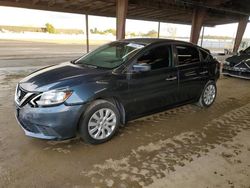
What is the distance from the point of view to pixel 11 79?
673 centimetres

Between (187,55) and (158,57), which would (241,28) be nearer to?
(187,55)

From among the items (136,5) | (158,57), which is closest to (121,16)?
(136,5)

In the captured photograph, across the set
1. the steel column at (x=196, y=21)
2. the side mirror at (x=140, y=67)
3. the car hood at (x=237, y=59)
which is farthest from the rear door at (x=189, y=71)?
the steel column at (x=196, y=21)

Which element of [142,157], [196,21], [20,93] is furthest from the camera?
[196,21]

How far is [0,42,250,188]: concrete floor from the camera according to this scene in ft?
7.11

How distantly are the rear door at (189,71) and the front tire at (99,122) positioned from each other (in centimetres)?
147

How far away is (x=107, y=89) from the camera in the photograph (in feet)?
9.09

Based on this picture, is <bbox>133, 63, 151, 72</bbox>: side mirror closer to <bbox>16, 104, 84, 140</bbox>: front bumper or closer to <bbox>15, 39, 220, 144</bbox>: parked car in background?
<bbox>15, 39, 220, 144</bbox>: parked car in background

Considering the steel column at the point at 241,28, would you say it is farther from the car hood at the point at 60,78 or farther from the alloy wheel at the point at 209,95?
the car hood at the point at 60,78

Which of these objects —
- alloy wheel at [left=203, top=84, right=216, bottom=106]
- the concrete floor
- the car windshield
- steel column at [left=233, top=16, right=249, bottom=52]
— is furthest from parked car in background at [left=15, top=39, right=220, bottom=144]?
steel column at [left=233, top=16, right=249, bottom=52]

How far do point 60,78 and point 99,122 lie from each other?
770 mm

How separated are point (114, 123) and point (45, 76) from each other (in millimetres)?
1137

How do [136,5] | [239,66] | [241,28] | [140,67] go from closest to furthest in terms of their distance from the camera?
[140,67], [239,66], [136,5], [241,28]

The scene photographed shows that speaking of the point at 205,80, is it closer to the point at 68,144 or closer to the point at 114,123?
the point at 114,123
